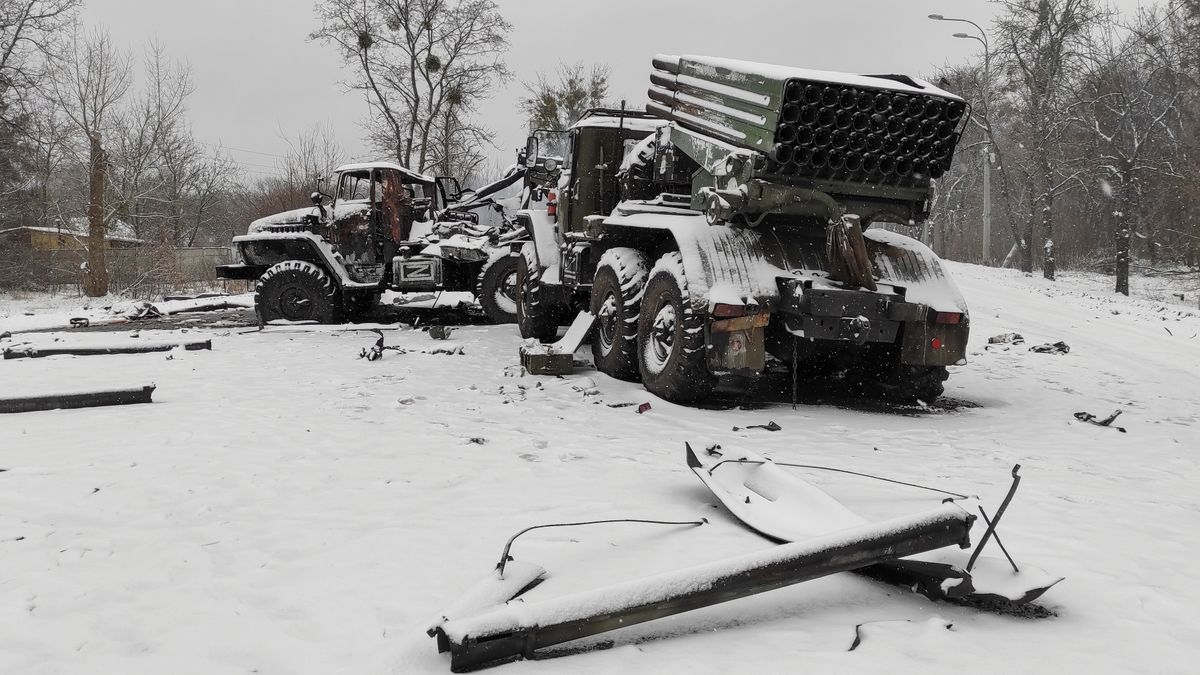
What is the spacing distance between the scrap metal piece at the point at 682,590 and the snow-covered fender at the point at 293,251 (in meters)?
11.1

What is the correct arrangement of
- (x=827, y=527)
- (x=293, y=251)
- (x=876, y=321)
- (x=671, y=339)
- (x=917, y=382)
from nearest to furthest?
(x=827, y=527)
(x=876, y=321)
(x=671, y=339)
(x=917, y=382)
(x=293, y=251)

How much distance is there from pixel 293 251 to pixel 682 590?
12109mm

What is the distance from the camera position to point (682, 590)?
2.61m

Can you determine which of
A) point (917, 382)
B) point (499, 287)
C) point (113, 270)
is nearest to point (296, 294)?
point (499, 287)

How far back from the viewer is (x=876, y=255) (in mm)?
6895

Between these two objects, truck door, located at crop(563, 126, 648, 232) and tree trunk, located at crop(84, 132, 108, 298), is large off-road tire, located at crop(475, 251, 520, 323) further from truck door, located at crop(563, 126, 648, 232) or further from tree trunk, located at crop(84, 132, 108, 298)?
tree trunk, located at crop(84, 132, 108, 298)

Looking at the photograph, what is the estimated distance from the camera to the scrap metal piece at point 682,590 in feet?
7.85

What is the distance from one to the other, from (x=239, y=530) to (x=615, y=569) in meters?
1.71

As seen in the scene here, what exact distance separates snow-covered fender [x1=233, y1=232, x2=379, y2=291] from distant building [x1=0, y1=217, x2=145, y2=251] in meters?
14.2

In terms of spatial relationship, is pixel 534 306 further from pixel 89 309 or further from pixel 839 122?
pixel 89 309

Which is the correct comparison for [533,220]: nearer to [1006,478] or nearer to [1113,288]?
[1006,478]

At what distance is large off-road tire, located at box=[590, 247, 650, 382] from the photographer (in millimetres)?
7527

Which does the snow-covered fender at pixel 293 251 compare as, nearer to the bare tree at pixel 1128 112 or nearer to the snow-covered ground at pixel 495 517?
the snow-covered ground at pixel 495 517

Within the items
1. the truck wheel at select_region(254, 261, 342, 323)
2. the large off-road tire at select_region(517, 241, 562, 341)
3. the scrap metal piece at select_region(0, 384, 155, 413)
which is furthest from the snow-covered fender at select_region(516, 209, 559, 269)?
the scrap metal piece at select_region(0, 384, 155, 413)
